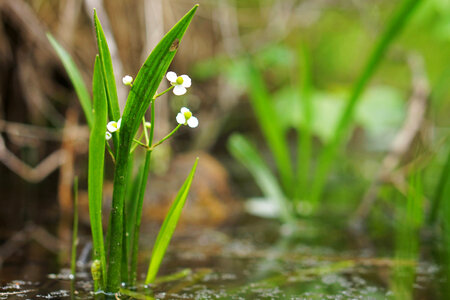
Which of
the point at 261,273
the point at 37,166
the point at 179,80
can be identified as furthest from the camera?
the point at 37,166

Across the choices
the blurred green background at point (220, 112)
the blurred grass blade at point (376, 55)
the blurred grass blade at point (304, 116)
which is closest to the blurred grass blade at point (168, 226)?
the blurred green background at point (220, 112)

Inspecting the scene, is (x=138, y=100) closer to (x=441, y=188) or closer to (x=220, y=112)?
(x=441, y=188)

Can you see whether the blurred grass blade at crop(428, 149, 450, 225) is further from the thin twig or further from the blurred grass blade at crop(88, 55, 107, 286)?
the thin twig

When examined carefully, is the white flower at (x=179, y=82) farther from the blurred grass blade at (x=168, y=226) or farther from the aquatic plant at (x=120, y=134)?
the blurred grass blade at (x=168, y=226)

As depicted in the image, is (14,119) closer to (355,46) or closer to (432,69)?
(355,46)

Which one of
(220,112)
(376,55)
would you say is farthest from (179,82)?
(220,112)

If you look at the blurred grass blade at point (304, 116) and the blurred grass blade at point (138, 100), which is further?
the blurred grass blade at point (304, 116)
